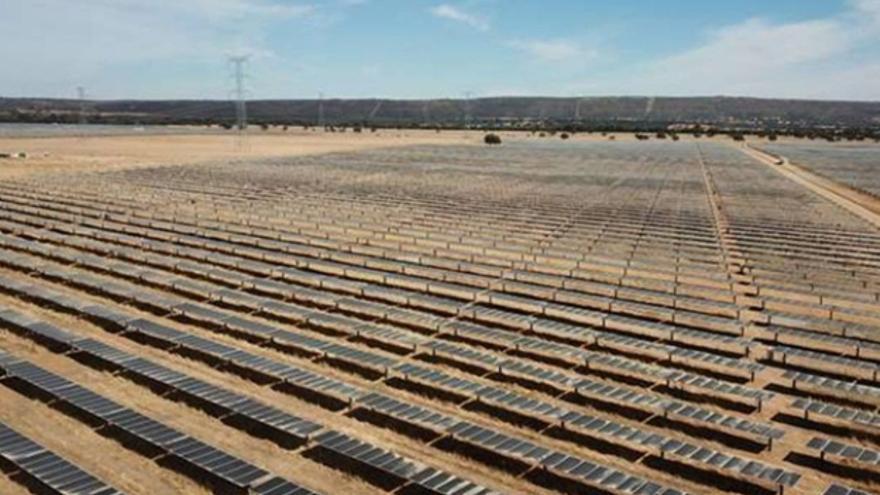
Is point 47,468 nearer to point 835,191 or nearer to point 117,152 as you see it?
point 835,191

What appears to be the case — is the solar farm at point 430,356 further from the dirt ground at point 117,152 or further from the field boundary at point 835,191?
the dirt ground at point 117,152

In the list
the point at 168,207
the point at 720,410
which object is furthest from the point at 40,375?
the point at 168,207

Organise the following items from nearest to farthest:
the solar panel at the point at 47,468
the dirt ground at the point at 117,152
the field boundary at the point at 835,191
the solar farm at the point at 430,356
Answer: the solar panel at the point at 47,468 < the solar farm at the point at 430,356 < the field boundary at the point at 835,191 < the dirt ground at the point at 117,152

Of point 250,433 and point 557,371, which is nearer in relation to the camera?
point 250,433

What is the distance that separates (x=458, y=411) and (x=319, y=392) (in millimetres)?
2392

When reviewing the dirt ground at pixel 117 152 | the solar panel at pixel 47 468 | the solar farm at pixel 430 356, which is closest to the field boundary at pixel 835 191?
the solar farm at pixel 430 356

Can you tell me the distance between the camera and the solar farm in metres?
11.0

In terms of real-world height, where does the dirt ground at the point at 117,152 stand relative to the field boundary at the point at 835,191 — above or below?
above

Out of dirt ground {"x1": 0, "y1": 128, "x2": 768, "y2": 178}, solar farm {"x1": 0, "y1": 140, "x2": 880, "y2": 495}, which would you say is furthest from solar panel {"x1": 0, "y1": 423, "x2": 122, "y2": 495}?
dirt ground {"x1": 0, "y1": 128, "x2": 768, "y2": 178}

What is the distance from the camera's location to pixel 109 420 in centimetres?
1206

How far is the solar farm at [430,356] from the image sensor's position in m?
11.0

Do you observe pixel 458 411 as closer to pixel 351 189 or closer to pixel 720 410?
pixel 720 410

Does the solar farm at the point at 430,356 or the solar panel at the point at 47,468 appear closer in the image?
the solar panel at the point at 47,468

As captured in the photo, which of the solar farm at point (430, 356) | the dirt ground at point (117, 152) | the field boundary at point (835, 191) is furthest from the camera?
the dirt ground at point (117, 152)
